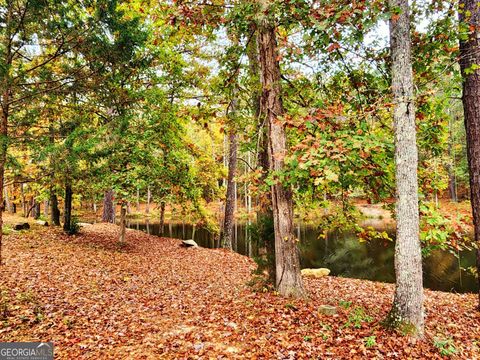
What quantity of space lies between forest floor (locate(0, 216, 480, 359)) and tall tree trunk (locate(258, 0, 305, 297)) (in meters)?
0.53

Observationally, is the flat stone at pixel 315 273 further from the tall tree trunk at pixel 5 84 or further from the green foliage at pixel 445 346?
the tall tree trunk at pixel 5 84

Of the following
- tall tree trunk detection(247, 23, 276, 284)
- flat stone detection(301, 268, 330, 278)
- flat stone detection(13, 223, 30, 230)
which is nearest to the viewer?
tall tree trunk detection(247, 23, 276, 284)

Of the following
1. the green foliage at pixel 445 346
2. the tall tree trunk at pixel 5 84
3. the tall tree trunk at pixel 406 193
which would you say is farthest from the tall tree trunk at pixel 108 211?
the green foliage at pixel 445 346

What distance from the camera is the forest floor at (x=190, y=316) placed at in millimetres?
4613

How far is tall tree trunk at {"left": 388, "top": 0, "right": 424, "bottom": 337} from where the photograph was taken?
4.79 meters

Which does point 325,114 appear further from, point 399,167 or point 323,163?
point 399,167

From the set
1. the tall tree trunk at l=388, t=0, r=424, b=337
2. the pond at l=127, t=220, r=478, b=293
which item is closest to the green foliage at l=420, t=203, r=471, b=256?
the tall tree trunk at l=388, t=0, r=424, b=337

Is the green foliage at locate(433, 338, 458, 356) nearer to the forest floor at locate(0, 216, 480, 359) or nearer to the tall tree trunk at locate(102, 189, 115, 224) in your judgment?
the forest floor at locate(0, 216, 480, 359)

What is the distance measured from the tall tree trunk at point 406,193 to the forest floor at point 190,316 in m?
0.46

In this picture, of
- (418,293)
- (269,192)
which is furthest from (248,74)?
(418,293)

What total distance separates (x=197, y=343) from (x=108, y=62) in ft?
25.1

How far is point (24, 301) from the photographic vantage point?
6.14 metres

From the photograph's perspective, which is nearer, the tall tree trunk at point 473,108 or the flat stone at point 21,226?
the tall tree trunk at point 473,108

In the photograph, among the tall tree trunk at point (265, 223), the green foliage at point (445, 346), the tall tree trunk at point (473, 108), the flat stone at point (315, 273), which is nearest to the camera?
the green foliage at point (445, 346)
